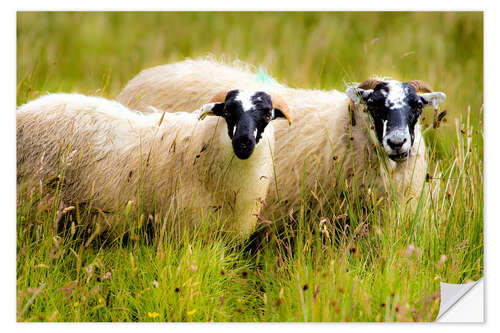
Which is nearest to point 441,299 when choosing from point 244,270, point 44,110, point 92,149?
point 244,270

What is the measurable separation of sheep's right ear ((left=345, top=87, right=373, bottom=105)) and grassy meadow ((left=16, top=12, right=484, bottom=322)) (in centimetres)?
31

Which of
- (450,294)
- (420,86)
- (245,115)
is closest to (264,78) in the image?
(420,86)

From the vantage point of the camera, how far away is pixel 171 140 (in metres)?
4.04

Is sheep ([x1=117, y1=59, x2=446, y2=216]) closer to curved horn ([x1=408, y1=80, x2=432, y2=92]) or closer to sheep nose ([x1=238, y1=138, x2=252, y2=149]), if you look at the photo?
curved horn ([x1=408, y1=80, x2=432, y2=92])

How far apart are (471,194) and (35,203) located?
2.69 m

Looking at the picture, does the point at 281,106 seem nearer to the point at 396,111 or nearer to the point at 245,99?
the point at 245,99

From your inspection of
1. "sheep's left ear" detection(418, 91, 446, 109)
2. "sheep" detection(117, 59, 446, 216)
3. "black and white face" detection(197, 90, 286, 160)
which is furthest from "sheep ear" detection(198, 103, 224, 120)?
"sheep's left ear" detection(418, 91, 446, 109)

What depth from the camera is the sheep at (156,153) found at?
3.64 metres

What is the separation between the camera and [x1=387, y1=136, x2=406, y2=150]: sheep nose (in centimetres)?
360

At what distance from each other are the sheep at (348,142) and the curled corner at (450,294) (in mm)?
594

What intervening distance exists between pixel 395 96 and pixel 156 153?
1.52 m

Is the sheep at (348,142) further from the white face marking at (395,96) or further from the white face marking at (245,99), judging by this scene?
the white face marking at (245,99)
